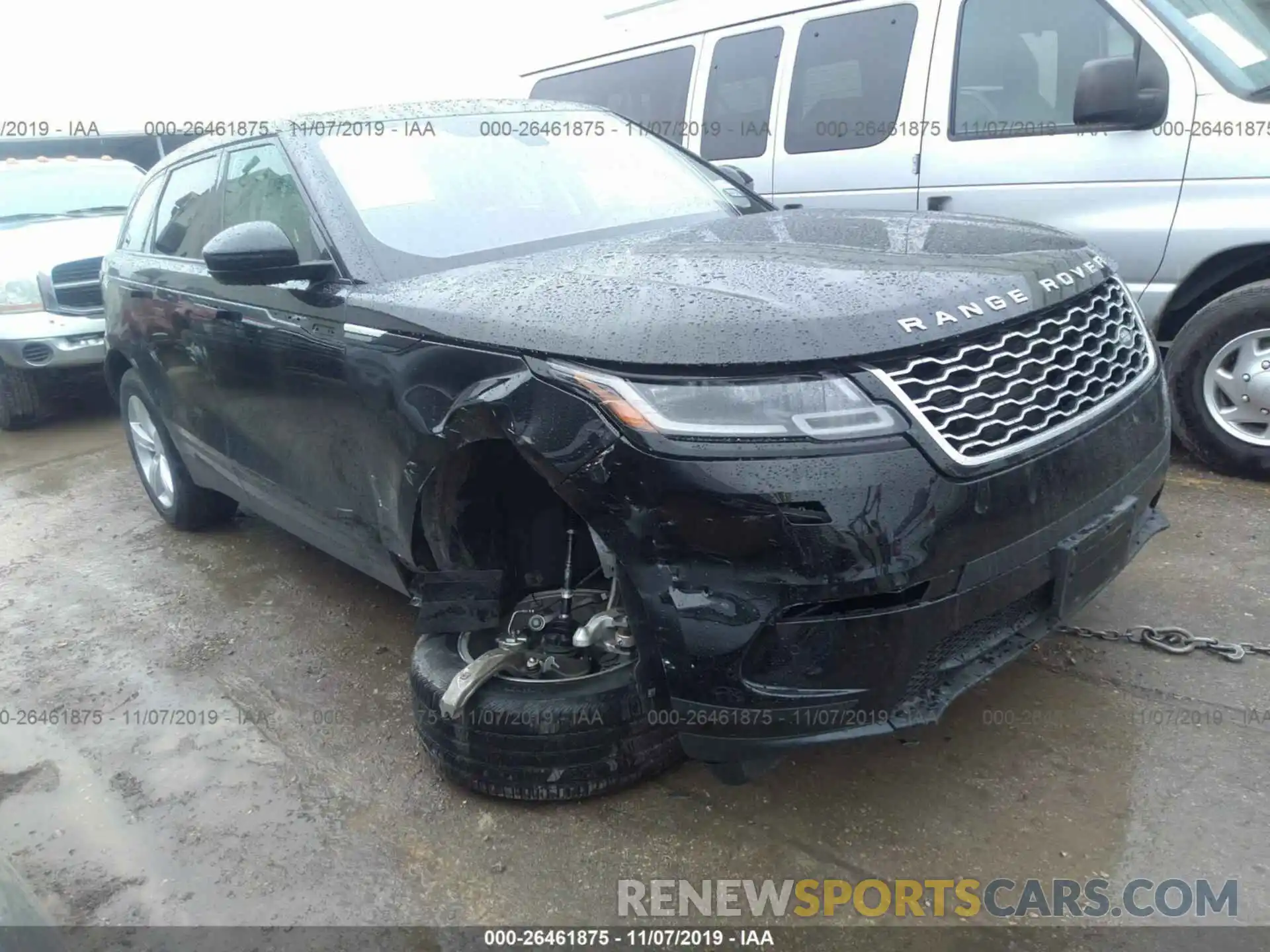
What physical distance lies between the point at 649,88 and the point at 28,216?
5.36m

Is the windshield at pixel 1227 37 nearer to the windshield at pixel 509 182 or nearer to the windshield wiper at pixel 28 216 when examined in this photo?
the windshield at pixel 509 182

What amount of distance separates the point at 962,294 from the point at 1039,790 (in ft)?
4.04

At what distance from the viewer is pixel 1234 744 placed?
2.53 metres

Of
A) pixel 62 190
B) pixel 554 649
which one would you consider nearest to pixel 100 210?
pixel 62 190

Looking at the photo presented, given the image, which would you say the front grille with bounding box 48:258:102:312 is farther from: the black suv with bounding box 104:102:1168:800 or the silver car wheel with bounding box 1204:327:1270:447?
the silver car wheel with bounding box 1204:327:1270:447

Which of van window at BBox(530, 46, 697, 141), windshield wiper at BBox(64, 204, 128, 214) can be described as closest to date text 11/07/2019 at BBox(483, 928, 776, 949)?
van window at BBox(530, 46, 697, 141)

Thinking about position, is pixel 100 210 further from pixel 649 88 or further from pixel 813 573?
pixel 813 573

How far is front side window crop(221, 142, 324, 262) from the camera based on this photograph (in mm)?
2979

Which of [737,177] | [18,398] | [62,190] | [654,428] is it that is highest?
[737,177]

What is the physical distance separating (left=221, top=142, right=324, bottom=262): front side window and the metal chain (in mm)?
2484

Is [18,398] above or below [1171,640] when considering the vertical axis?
below

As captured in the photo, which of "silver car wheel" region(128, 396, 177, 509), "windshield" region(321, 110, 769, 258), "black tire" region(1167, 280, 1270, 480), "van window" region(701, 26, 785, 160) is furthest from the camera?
"van window" region(701, 26, 785, 160)

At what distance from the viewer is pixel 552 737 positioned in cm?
243

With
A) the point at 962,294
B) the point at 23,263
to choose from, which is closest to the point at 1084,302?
the point at 962,294
